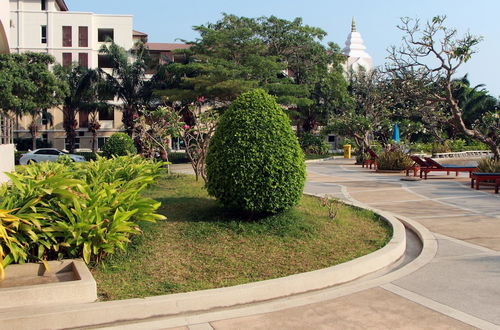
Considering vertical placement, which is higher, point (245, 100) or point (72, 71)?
point (72, 71)

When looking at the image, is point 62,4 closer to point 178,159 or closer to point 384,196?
point 178,159

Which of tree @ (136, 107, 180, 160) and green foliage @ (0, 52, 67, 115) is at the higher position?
green foliage @ (0, 52, 67, 115)

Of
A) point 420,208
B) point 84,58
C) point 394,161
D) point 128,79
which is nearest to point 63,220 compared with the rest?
point 420,208

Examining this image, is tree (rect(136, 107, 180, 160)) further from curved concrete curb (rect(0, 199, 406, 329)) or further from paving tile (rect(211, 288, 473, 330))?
paving tile (rect(211, 288, 473, 330))

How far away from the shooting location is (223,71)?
3039 cm

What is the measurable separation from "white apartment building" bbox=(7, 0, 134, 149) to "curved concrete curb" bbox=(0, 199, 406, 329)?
4306 cm

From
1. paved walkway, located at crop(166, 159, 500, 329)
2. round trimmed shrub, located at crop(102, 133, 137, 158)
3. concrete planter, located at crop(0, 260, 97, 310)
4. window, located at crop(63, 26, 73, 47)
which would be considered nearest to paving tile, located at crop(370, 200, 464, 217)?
paved walkway, located at crop(166, 159, 500, 329)

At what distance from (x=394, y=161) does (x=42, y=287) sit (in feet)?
60.2

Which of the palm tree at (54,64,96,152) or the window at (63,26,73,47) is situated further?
the window at (63,26,73,47)

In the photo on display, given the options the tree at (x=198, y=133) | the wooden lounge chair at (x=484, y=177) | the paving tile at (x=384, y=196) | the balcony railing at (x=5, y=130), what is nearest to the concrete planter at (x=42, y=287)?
the tree at (x=198, y=133)

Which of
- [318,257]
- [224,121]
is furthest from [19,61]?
[318,257]

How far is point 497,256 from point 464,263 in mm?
705

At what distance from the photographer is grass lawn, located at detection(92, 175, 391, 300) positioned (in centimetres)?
583

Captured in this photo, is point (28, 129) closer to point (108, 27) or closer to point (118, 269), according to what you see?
point (108, 27)
